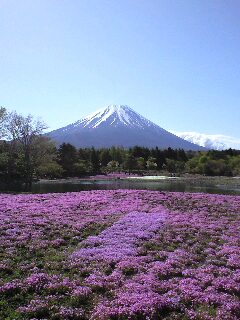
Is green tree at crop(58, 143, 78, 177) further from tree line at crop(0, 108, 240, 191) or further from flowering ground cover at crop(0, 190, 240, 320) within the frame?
flowering ground cover at crop(0, 190, 240, 320)

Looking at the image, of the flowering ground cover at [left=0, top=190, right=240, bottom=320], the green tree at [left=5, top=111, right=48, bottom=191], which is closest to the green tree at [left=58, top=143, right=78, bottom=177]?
the green tree at [left=5, top=111, right=48, bottom=191]

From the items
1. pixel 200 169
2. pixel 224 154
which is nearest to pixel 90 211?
pixel 200 169

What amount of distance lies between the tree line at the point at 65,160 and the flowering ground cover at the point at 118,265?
42286mm

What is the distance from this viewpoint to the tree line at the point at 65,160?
270ft

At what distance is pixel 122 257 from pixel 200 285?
4375 millimetres

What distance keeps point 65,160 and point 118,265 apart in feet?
381

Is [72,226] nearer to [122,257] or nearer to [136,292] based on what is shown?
[122,257]

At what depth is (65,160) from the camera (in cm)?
13012

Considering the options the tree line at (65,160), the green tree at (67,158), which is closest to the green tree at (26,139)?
the tree line at (65,160)

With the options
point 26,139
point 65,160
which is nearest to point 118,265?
point 26,139

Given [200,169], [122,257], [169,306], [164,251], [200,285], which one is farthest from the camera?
[200,169]

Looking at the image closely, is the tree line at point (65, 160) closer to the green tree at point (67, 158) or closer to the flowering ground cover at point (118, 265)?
the green tree at point (67, 158)

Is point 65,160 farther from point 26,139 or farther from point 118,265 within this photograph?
point 118,265

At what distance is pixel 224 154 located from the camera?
178 meters
